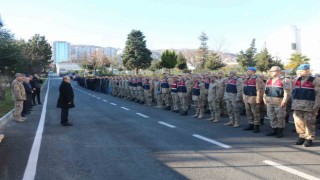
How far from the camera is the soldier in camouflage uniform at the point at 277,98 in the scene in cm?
1044

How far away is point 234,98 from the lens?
12.9 meters

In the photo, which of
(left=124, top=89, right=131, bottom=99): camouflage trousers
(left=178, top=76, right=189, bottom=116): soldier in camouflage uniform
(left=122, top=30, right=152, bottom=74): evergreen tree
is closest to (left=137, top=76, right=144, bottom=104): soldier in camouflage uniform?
(left=124, top=89, right=131, bottom=99): camouflage trousers

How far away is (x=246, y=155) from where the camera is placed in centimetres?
809

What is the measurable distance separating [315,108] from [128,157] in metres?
4.62

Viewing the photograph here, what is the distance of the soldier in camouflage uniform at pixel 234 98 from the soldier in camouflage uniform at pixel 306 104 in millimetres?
3292

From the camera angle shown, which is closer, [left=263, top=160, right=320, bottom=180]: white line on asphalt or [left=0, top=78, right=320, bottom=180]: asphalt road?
[left=263, top=160, right=320, bottom=180]: white line on asphalt

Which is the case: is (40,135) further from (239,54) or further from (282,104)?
(239,54)

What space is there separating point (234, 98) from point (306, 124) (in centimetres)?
391

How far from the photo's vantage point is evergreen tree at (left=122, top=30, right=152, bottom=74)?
2798 inches

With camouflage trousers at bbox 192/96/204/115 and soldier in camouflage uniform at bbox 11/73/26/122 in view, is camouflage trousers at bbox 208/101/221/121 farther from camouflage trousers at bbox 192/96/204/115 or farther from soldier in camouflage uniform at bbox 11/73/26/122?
soldier in camouflage uniform at bbox 11/73/26/122

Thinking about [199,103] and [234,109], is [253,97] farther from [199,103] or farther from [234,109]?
[199,103]

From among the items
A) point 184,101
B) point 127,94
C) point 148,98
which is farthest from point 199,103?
point 127,94

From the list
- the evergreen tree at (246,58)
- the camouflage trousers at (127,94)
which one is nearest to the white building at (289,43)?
the evergreen tree at (246,58)

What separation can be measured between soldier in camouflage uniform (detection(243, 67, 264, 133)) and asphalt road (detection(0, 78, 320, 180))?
0.41 meters
